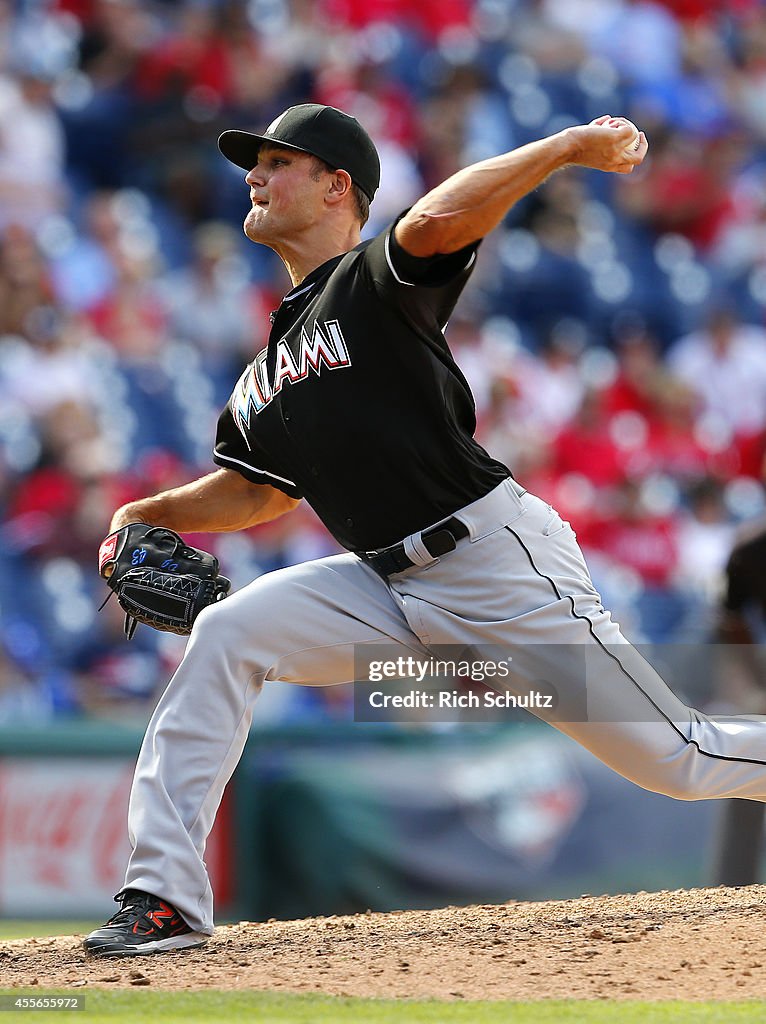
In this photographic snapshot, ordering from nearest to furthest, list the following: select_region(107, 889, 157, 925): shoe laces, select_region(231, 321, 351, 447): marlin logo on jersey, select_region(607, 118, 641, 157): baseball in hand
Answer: select_region(607, 118, 641, 157): baseball in hand < select_region(107, 889, 157, 925): shoe laces < select_region(231, 321, 351, 447): marlin logo on jersey

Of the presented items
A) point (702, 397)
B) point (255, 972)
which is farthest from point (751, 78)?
point (255, 972)

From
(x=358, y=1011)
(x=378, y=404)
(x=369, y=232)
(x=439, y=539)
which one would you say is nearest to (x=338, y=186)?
(x=378, y=404)

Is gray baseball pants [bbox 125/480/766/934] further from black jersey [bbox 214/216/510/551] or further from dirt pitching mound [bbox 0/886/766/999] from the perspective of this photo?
dirt pitching mound [bbox 0/886/766/999]

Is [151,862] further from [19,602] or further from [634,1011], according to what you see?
[19,602]

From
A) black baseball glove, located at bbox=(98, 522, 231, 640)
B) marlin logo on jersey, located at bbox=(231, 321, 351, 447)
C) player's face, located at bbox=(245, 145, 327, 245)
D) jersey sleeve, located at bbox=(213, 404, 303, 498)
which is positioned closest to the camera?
marlin logo on jersey, located at bbox=(231, 321, 351, 447)

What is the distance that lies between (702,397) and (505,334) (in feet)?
4.46

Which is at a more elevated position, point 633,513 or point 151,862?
point 633,513

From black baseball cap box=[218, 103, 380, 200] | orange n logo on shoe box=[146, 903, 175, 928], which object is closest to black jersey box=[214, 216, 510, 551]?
black baseball cap box=[218, 103, 380, 200]

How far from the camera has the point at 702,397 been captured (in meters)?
9.52

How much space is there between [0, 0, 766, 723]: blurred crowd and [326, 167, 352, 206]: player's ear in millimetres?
3348

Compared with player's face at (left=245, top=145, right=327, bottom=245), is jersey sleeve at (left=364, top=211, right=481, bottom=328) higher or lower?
lower

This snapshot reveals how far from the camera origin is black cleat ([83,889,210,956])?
122 inches

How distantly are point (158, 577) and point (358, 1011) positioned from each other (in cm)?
113

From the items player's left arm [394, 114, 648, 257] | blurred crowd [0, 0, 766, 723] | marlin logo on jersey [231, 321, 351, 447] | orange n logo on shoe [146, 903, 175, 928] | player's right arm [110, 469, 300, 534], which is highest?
blurred crowd [0, 0, 766, 723]
